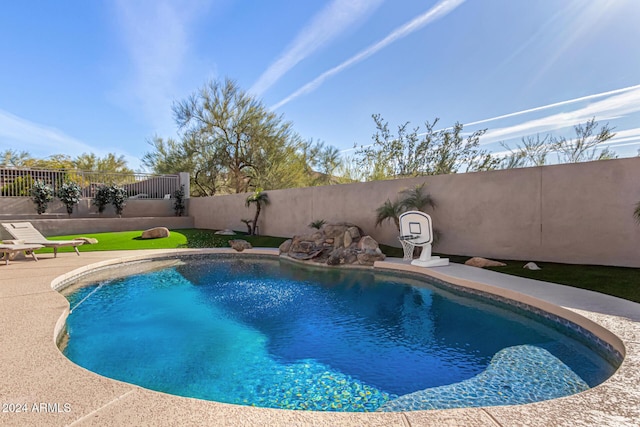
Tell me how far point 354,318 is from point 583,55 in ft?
36.3

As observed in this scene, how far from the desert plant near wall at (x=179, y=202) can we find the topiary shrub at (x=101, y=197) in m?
3.18

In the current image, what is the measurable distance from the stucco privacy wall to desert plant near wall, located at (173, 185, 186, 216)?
37.8 ft

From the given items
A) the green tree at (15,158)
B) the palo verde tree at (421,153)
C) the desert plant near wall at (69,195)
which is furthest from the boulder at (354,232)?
the green tree at (15,158)

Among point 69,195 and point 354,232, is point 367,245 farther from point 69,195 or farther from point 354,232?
point 69,195

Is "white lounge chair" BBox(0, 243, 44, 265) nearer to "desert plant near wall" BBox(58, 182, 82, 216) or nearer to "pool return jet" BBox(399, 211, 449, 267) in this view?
"desert plant near wall" BBox(58, 182, 82, 216)

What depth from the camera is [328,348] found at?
372 centimetres

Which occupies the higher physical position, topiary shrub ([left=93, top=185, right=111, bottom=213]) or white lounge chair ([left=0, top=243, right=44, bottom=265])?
topiary shrub ([left=93, top=185, right=111, bottom=213])

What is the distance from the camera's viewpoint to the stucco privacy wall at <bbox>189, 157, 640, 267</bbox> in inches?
251

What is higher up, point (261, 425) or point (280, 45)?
point (280, 45)

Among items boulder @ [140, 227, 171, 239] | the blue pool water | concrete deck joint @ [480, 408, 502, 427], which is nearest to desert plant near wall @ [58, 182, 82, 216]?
boulder @ [140, 227, 171, 239]

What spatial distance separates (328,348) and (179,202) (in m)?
16.1

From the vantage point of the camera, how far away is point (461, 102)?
13805 millimetres

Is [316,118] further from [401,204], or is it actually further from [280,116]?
[401,204]

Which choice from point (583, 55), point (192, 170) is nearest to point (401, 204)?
point (583, 55)
